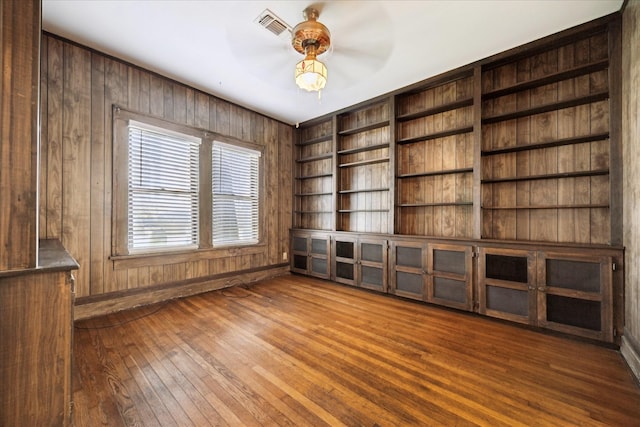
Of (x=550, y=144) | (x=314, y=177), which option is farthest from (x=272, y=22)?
(x=550, y=144)

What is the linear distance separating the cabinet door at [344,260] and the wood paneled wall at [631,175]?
2.62m

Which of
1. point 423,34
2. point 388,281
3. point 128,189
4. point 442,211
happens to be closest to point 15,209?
point 128,189

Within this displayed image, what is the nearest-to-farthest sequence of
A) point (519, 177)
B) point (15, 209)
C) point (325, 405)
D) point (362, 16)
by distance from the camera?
A: 1. point (15, 209)
2. point (325, 405)
3. point (362, 16)
4. point (519, 177)

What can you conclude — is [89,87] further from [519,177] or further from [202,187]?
[519,177]

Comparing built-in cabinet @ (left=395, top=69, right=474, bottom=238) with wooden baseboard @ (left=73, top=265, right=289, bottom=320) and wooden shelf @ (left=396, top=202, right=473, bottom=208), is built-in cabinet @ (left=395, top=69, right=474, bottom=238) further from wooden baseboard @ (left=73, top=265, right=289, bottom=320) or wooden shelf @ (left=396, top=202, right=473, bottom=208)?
wooden baseboard @ (left=73, top=265, right=289, bottom=320)

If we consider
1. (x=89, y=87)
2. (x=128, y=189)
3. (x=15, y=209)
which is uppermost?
(x=89, y=87)

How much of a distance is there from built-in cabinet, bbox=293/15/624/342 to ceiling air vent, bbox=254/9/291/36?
1874 mm

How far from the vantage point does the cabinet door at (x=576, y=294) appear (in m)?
2.14

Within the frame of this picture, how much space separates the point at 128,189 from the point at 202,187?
2.79 feet

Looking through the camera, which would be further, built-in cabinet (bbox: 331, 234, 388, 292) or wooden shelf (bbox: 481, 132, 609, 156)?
built-in cabinet (bbox: 331, 234, 388, 292)

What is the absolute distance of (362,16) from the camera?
82.9 inches

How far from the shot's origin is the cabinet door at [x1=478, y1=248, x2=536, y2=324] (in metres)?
2.47

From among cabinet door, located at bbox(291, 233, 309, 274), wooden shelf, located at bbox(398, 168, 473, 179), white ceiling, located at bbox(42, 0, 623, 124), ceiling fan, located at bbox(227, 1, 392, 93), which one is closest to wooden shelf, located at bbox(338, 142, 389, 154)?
wooden shelf, located at bbox(398, 168, 473, 179)

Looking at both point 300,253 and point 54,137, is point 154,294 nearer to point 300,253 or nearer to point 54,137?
point 54,137
